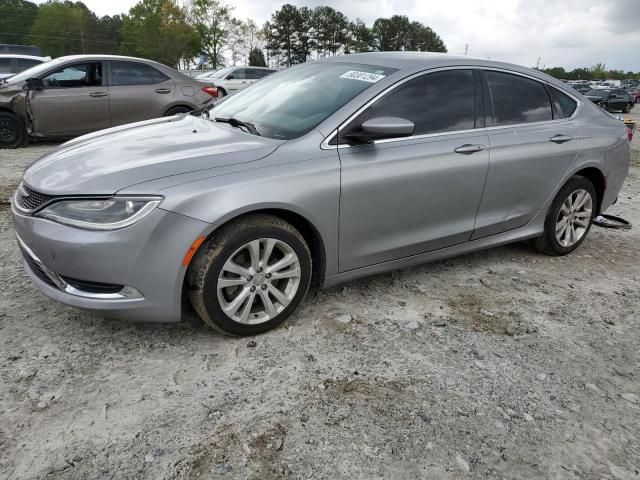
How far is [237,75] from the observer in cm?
1708

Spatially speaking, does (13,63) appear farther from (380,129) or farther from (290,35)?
(290,35)

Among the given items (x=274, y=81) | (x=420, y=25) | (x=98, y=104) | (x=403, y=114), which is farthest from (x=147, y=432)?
(x=420, y=25)

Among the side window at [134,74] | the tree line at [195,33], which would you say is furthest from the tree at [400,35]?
the side window at [134,74]

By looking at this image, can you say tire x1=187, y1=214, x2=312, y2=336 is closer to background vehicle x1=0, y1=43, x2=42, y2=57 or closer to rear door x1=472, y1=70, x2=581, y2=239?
rear door x1=472, y1=70, x2=581, y2=239

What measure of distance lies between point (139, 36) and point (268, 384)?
193ft

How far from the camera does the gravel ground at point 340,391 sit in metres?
2.02

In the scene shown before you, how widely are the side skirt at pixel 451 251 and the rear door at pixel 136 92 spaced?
20.6 ft

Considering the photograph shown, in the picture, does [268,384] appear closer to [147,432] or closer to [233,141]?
[147,432]

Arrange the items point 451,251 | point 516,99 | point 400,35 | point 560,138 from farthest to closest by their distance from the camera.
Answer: point 400,35 < point 560,138 < point 516,99 < point 451,251

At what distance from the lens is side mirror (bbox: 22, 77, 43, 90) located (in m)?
7.68

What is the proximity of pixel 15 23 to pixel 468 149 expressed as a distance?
88484mm

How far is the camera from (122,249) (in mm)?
2395

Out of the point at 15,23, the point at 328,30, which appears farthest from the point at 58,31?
the point at 328,30

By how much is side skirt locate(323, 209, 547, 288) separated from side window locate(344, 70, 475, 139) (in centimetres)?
83
